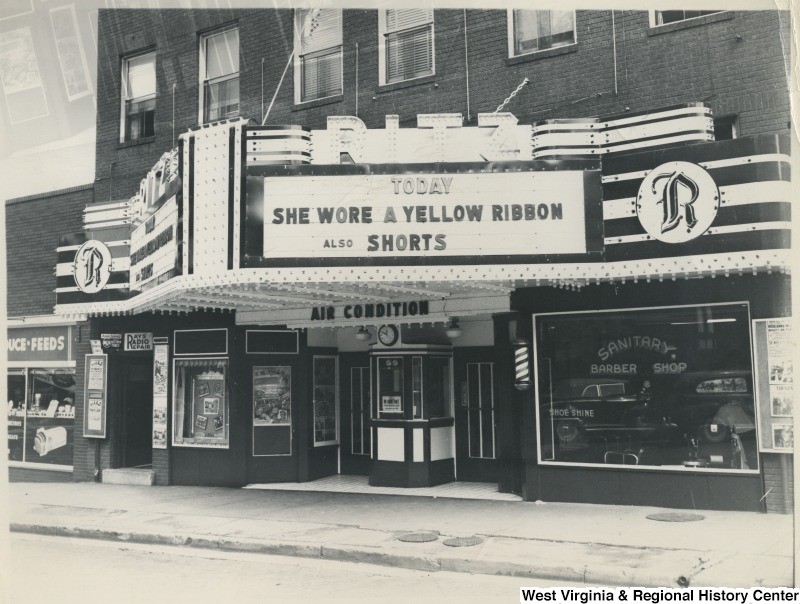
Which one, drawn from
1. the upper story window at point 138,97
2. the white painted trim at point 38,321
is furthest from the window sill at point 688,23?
the white painted trim at point 38,321

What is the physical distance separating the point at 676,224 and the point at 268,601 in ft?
20.9

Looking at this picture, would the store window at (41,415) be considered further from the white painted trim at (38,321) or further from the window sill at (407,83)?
the window sill at (407,83)

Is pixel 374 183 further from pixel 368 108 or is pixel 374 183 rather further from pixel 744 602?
pixel 744 602

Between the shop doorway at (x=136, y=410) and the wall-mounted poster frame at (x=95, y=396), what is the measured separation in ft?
1.19

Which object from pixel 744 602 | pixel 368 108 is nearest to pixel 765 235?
pixel 744 602

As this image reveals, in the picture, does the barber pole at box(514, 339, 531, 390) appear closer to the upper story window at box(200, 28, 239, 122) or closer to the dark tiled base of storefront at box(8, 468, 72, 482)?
the upper story window at box(200, 28, 239, 122)

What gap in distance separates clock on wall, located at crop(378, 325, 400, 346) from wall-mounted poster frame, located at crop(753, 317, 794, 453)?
226 inches

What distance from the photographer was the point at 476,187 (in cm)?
1006

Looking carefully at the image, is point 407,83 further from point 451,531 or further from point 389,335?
Answer: point 451,531

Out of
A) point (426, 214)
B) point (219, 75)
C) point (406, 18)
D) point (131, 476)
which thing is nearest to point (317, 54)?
point (406, 18)

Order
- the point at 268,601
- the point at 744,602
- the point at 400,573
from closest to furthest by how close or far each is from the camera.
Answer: the point at 744,602 → the point at 268,601 → the point at 400,573

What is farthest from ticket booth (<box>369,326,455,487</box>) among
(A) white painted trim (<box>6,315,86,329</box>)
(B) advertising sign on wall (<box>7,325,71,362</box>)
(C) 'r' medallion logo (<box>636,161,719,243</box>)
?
(B) advertising sign on wall (<box>7,325,71,362</box>)

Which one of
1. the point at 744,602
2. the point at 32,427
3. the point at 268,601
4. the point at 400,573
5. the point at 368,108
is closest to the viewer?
the point at 744,602

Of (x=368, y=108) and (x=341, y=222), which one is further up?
(x=368, y=108)
